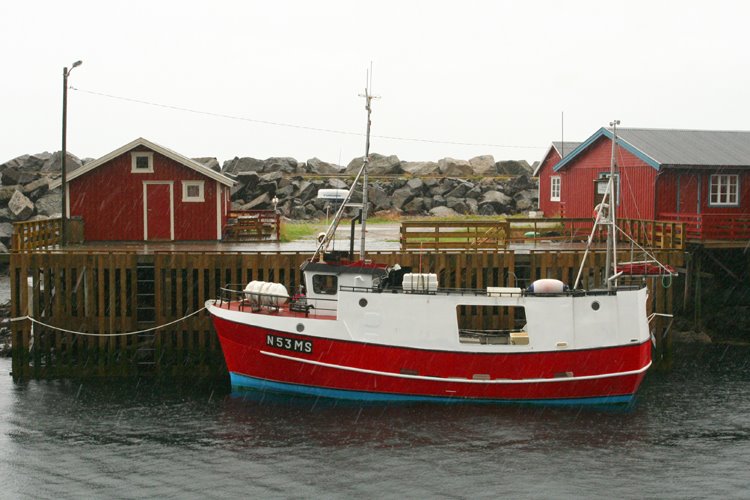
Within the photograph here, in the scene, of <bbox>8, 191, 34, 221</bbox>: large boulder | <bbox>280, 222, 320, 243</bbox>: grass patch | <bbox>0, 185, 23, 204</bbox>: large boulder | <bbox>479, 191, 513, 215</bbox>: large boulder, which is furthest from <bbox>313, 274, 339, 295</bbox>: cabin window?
<bbox>0, 185, 23, 204</bbox>: large boulder

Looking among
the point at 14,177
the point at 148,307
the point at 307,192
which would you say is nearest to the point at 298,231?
the point at 307,192

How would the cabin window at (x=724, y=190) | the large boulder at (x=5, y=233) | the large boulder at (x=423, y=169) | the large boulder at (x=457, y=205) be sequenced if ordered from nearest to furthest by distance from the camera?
the cabin window at (x=724, y=190), the large boulder at (x=5, y=233), the large boulder at (x=457, y=205), the large boulder at (x=423, y=169)

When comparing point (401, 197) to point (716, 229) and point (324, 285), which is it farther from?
point (324, 285)

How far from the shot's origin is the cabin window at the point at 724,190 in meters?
34.8

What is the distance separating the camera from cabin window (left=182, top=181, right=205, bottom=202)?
110ft

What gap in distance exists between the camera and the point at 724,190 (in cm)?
3494

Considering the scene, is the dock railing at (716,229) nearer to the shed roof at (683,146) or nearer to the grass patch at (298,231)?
the shed roof at (683,146)

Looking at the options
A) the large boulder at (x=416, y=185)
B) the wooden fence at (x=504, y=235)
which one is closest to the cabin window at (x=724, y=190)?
the wooden fence at (x=504, y=235)

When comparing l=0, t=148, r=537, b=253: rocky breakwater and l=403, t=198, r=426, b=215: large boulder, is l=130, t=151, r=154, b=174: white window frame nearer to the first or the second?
l=0, t=148, r=537, b=253: rocky breakwater

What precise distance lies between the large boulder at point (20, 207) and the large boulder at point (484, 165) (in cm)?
3154

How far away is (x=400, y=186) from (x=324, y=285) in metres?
38.3

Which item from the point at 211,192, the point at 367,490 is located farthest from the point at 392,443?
the point at 211,192

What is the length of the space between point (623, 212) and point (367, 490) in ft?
68.4

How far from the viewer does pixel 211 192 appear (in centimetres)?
3372
